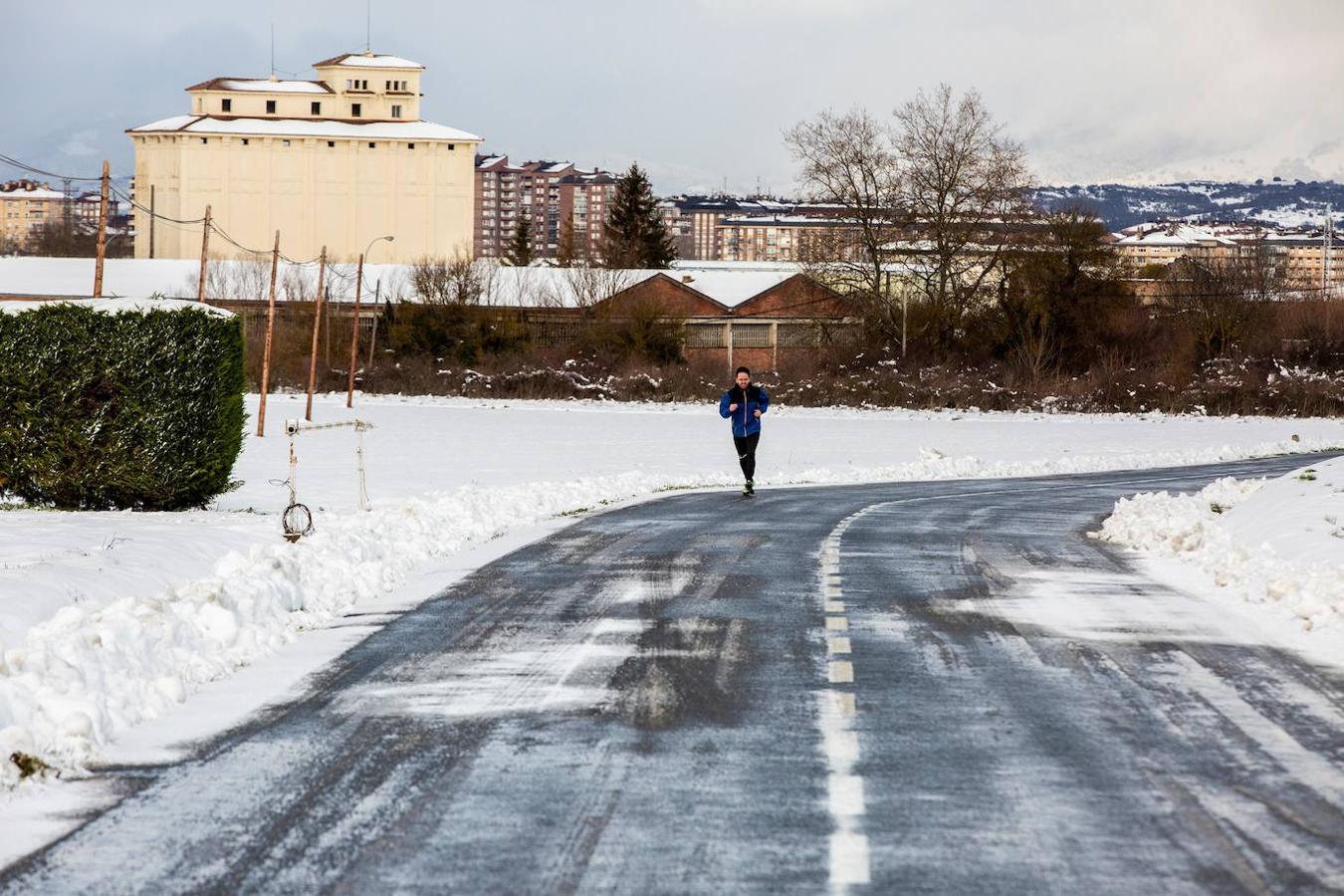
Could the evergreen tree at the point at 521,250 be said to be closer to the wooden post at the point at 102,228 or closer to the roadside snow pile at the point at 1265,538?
the wooden post at the point at 102,228

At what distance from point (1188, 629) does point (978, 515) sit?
1153 centimetres

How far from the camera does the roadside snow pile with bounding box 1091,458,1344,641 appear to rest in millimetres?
12453

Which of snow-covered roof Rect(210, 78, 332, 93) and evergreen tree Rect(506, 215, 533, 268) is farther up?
snow-covered roof Rect(210, 78, 332, 93)

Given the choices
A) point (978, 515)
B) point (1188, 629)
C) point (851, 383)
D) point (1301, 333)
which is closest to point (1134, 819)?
point (1188, 629)

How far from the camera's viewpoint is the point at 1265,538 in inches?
632

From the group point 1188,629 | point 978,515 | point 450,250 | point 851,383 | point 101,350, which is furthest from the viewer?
point 450,250

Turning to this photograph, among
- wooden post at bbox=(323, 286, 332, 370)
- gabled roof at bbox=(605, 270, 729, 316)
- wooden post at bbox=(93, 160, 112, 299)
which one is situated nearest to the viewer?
wooden post at bbox=(93, 160, 112, 299)

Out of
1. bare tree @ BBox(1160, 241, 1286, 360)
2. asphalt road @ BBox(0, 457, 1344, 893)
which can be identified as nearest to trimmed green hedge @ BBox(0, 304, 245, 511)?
asphalt road @ BBox(0, 457, 1344, 893)

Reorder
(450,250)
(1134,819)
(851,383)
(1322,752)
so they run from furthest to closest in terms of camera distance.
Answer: (450,250), (851,383), (1322,752), (1134,819)

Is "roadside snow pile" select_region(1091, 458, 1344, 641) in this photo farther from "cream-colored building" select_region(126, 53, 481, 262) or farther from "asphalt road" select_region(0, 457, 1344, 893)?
"cream-colored building" select_region(126, 53, 481, 262)

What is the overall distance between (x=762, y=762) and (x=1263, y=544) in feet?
31.2

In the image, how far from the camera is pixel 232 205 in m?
137

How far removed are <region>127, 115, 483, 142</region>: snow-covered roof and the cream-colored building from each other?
8cm

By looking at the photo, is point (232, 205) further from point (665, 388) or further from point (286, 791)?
point (286, 791)
